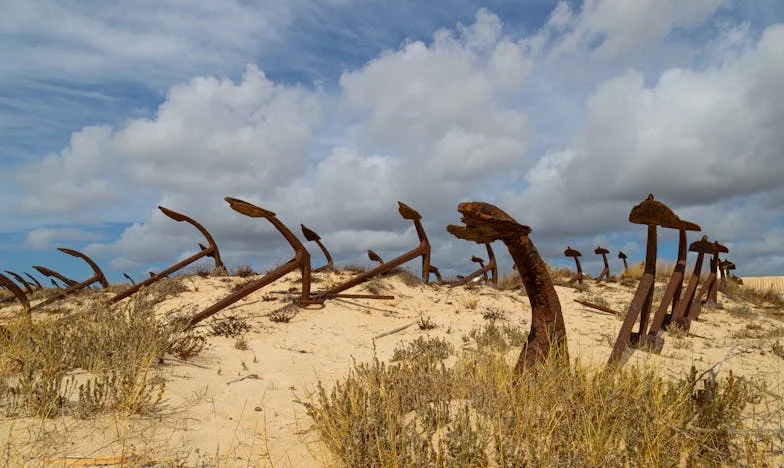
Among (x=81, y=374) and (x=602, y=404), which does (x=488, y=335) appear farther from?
(x=81, y=374)

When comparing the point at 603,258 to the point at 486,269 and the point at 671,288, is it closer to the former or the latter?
the point at 486,269

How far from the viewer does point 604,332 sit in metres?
8.06

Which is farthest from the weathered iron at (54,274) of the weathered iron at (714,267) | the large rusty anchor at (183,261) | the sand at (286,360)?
the weathered iron at (714,267)

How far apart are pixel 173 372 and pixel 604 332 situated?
21.2 ft

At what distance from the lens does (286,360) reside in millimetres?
6117

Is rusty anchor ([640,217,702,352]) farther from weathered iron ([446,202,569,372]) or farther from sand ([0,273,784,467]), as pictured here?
weathered iron ([446,202,569,372])

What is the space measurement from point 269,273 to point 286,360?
2185mm

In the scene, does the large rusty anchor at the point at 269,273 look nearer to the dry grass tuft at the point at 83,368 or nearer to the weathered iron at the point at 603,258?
the dry grass tuft at the point at 83,368

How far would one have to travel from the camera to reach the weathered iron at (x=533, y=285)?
3777 millimetres

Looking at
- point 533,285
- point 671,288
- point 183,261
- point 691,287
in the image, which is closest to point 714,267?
point 691,287

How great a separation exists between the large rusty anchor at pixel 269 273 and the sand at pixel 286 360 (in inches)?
16.2

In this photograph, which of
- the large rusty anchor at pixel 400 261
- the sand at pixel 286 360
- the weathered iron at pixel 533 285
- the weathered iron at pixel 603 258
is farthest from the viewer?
the weathered iron at pixel 603 258

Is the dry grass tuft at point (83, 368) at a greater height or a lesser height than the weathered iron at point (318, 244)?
lesser

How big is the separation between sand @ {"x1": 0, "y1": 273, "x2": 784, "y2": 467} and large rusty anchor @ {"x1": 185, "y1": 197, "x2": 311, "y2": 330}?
0.41m
